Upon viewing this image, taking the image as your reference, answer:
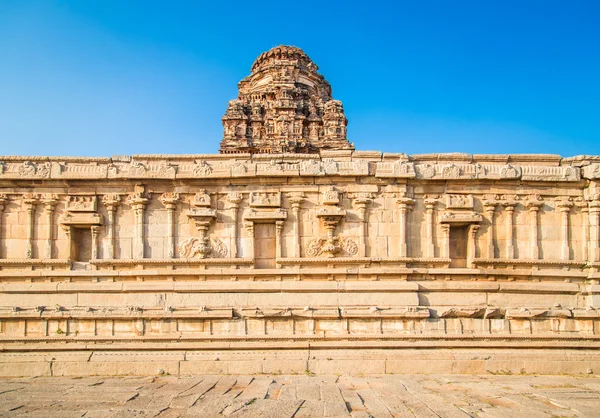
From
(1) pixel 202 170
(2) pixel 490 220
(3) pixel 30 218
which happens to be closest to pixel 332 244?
(1) pixel 202 170

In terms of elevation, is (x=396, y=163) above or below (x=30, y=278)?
above

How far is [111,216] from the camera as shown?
11.8m

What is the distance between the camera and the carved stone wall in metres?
11.2

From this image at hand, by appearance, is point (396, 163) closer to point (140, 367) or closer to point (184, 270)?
point (184, 270)

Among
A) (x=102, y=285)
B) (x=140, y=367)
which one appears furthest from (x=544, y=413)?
(x=102, y=285)

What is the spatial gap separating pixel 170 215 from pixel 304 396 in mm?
5743

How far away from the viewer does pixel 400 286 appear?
11250mm

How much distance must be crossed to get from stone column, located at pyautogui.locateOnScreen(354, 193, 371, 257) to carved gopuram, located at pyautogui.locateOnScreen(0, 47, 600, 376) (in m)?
0.03

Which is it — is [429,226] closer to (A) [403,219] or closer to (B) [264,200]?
(A) [403,219]

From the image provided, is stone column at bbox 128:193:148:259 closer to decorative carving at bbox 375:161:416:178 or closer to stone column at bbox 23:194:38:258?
stone column at bbox 23:194:38:258

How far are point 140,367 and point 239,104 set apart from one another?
1032 inches

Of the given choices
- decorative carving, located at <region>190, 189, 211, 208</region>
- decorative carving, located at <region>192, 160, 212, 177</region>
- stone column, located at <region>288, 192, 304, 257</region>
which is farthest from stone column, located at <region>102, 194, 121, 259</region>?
stone column, located at <region>288, 192, 304, 257</region>

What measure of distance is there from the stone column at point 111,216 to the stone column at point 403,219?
23.2ft

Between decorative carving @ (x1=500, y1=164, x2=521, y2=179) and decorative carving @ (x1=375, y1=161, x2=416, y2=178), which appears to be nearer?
decorative carving @ (x1=375, y1=161, x2=416, y2=178)
